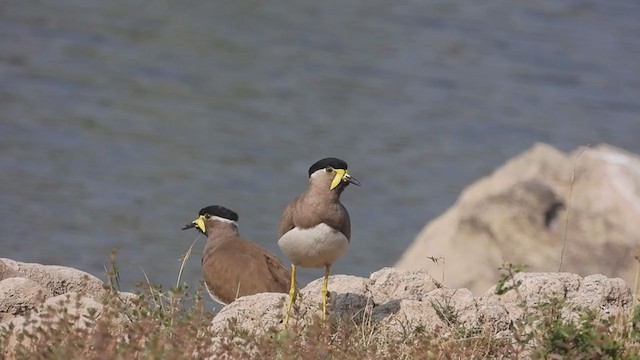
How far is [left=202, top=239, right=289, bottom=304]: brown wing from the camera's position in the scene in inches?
379

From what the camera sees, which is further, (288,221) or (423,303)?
(288,221)

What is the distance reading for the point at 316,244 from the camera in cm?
777

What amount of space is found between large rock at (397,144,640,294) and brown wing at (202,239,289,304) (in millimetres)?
1414

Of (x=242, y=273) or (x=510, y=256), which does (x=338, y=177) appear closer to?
(x=242, y=273)

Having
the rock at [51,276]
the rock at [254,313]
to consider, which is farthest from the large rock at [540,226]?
the rock at [254,313]

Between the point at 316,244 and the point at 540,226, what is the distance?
12.4 ft

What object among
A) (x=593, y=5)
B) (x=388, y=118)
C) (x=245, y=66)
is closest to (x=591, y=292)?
(x=388, y=118)

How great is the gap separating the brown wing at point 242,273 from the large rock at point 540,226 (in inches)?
55.7

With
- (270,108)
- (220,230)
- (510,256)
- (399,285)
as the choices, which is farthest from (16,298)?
(270,108)

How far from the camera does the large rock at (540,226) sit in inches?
431

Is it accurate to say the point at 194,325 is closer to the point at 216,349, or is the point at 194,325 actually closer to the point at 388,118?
the point at 216,349

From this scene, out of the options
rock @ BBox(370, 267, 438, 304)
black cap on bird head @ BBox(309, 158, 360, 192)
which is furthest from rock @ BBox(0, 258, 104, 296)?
rock @ BBox(370, 267, 438, 304)

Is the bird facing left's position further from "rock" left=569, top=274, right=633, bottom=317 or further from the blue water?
the blue water

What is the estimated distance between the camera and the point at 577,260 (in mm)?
11188
